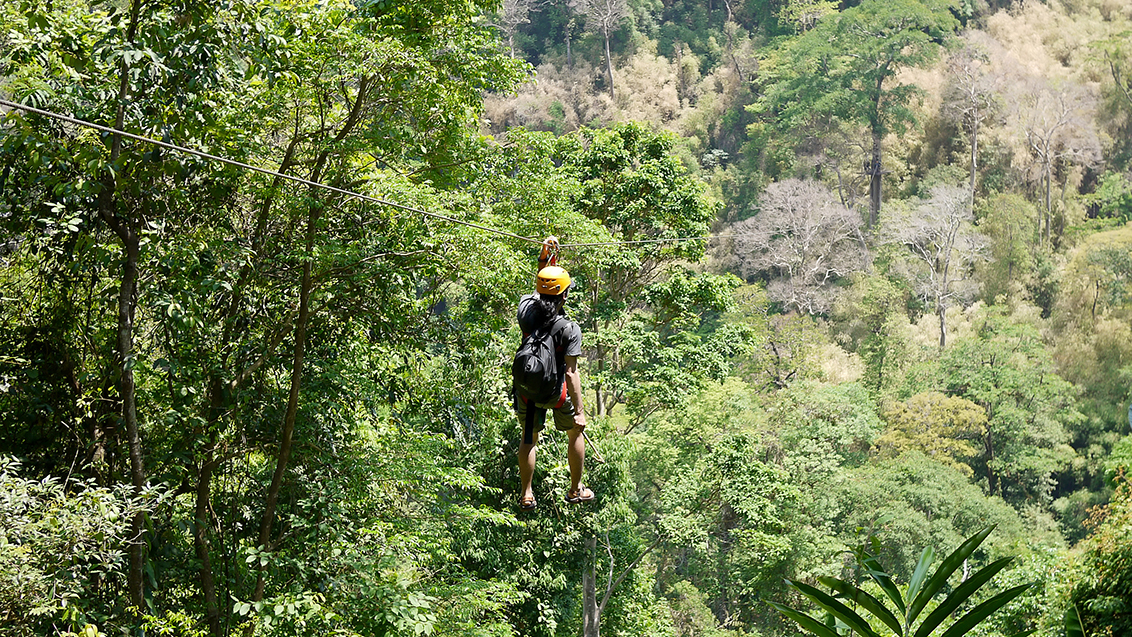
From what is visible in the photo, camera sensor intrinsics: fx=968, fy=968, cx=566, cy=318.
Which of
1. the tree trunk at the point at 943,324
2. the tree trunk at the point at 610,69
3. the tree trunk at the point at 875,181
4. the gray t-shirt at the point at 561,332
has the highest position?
the tree trunk at the point at 610,69

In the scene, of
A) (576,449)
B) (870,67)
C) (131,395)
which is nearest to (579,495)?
(576,449)

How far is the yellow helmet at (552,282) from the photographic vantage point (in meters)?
3.58

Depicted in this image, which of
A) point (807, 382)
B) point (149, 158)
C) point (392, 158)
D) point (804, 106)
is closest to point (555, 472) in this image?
point (392, 158)

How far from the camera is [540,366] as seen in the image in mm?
3559

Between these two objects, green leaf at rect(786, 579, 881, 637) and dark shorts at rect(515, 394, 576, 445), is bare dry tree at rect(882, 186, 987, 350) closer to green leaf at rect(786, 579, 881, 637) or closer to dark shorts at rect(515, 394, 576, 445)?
dark shorts at rect(515, 394, 576, 445)

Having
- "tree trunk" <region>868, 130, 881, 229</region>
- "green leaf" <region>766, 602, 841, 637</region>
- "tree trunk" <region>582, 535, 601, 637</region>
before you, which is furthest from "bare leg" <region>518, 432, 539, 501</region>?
"tree trunk" <region>868, 130, 881, 229</region>

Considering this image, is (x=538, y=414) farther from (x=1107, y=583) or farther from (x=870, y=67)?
(x=870, y=67)

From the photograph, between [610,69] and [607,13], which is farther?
[607,13]

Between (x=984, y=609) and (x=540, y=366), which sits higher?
(x=540, y=366)

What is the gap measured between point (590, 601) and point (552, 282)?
8.55 m

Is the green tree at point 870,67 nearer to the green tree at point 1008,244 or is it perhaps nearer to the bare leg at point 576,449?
the green tree at point 1008,244

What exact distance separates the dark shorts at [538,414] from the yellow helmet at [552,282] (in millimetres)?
452

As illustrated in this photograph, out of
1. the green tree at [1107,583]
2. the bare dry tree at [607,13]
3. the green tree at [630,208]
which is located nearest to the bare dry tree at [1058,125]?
the bare dry tree at [607,13]

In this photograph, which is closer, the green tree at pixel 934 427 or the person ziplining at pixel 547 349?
the person ziplining at pixel 547 349
